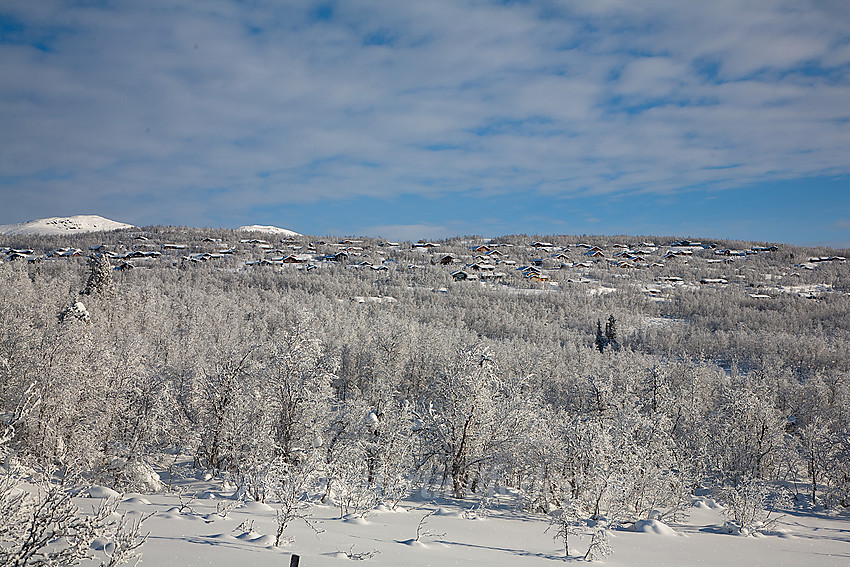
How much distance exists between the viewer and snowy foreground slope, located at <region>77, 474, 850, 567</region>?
8.55 m

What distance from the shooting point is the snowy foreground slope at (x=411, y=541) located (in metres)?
8.55

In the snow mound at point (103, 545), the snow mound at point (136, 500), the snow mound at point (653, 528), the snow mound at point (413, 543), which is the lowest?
the snow mound at point (653, 528)

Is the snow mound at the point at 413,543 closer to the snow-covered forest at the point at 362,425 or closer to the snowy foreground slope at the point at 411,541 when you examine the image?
the snowy foreground slope at the point at 411,541

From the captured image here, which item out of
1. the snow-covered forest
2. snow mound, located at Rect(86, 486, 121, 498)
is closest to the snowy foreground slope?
snow mound, located at Rect(86, 486, 121, 498)

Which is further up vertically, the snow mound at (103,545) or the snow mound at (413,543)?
the snow mound at (103,545)

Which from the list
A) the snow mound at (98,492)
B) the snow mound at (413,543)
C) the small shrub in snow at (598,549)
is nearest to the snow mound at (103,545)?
the snow mound at (98,492)

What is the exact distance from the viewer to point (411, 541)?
10.4m

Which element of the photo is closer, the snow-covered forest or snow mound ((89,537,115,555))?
snow mound ((89,537,115,555))

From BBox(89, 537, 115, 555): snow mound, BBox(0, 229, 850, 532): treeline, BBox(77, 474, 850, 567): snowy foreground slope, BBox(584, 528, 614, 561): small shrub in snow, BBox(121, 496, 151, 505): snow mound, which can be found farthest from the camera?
BBox(0, 229, 850, 532): treeline

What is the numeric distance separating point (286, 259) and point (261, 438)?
173895mm

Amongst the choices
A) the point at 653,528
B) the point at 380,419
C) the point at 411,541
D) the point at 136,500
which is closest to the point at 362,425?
the point at 380,419

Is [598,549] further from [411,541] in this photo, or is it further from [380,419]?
[380,419]

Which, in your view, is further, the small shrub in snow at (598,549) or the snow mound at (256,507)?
the snow mound at (256,507)

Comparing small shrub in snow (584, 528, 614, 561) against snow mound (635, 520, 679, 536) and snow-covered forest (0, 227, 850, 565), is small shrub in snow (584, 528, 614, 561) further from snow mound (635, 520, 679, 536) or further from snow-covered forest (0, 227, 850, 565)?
snow mound (635, 520, 679, 536)
